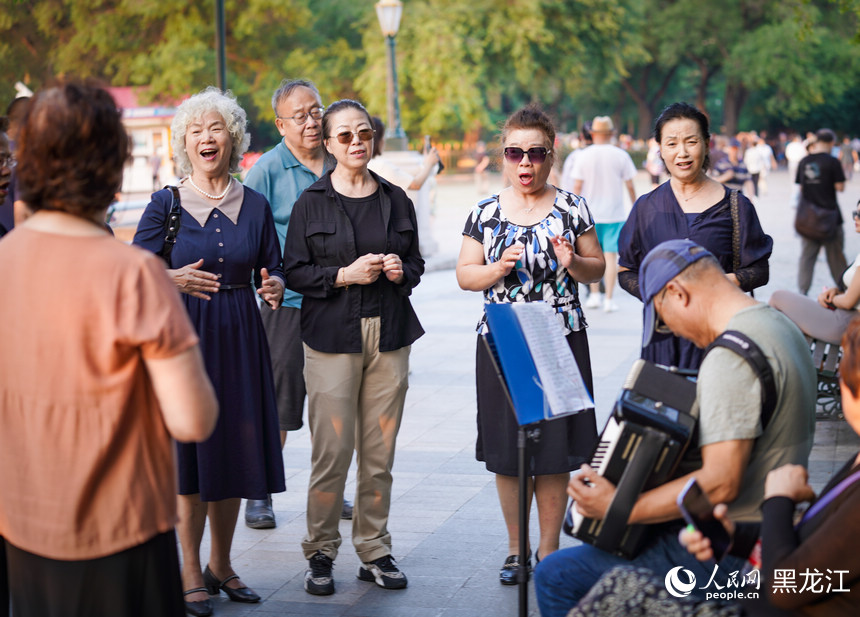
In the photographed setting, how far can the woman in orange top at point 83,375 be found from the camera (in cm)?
240

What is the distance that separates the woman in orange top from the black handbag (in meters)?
10.3

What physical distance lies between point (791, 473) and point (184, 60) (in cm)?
3381

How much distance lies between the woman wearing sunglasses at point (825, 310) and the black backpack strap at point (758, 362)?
3.66 m

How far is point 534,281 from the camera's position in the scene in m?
4.50

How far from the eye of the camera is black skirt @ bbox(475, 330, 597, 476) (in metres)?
4.50

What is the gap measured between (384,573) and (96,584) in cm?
220

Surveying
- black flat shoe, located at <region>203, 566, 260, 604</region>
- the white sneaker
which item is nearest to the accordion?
black flat shoe, located at <region>203, 566, 260, 604</region>

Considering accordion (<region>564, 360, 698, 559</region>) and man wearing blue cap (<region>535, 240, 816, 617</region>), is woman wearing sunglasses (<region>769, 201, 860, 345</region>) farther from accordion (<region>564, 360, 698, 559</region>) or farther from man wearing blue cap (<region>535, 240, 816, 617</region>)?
accordion (<region>564, 360, 698, 559</region>)

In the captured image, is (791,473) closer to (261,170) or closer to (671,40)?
(261,170)

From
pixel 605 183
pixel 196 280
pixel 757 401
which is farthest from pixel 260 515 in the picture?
pixel 605 183

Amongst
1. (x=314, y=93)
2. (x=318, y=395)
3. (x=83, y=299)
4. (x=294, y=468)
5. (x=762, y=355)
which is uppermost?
(x=314, y=93)

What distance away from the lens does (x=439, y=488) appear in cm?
598

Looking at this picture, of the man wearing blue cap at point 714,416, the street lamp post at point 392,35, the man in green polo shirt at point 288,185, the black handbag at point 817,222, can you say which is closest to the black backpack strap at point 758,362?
the man wearing blue cap at point 714,416

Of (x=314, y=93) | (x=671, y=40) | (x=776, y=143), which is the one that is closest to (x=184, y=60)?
(x=671, y=40)
